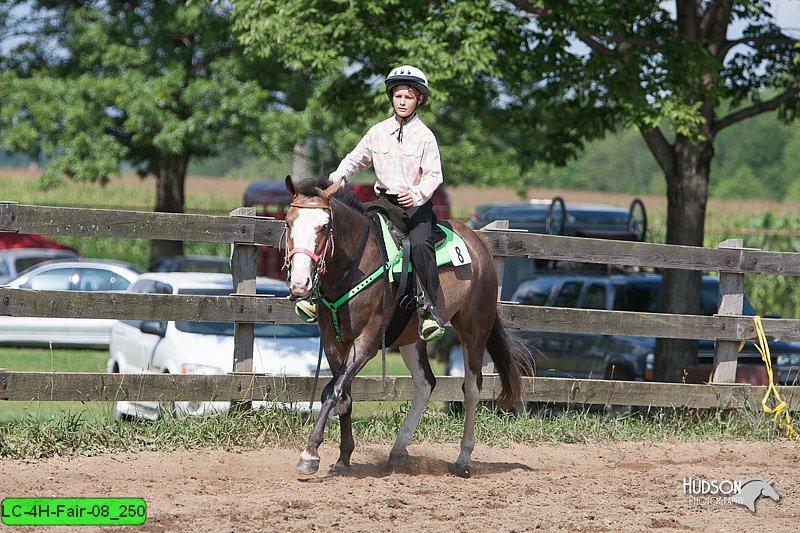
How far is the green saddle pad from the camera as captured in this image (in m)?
7.36

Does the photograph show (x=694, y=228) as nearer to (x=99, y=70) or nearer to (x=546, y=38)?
(x=546, y=38)

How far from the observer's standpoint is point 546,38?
537 inches

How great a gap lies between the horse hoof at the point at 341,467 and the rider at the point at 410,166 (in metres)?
1.08

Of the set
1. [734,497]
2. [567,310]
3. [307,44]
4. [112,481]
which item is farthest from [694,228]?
[112,481]

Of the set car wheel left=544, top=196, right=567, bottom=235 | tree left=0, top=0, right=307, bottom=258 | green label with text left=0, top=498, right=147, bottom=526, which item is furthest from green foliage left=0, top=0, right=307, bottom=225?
green label with text left=0, top=498, right=147, bottom=526

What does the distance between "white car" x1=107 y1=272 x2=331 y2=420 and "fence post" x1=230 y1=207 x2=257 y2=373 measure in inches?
41.9

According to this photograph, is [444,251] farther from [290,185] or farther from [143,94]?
[143,94]

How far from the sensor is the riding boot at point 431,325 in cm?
734

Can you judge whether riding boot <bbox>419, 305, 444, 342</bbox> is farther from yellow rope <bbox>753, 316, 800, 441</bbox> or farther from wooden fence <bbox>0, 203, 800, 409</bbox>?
yellow rope <bbox>753, 316, 800, 441</bbox>

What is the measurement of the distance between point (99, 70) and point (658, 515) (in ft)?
73.8

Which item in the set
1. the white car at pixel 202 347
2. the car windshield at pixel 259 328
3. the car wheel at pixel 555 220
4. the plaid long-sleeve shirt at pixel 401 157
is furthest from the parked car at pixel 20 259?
the plaid long-sleeve shirt at pixel 401 157

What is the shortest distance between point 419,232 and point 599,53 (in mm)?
6532

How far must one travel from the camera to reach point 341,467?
741cm

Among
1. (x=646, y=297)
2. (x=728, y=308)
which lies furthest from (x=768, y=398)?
(x=646, y=297)
